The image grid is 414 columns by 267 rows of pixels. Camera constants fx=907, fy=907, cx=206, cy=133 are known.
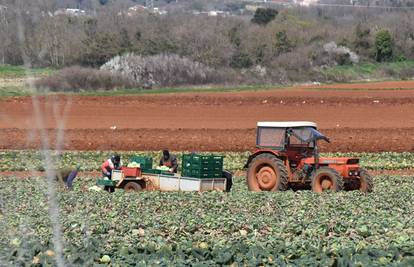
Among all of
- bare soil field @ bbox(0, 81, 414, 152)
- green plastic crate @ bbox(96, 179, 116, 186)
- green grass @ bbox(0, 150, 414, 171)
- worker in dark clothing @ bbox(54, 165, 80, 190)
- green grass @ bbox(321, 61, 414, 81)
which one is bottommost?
green grass @ bbox(321, 61, 414, 81)

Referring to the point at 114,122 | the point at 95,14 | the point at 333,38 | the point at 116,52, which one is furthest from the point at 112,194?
the point at 333,38

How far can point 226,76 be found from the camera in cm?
6369

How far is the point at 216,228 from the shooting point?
49.5ft

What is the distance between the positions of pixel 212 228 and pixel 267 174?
7005 millimetres

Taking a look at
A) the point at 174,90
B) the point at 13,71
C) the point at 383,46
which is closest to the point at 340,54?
the point at 383,46

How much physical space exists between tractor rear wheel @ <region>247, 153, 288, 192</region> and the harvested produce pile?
34.6 inches

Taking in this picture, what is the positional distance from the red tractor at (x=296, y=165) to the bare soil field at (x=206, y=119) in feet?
34.5

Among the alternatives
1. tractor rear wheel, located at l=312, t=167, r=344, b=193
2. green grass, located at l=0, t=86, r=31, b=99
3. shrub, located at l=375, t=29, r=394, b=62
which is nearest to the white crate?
tractor rear wheel, located at l=312, t=167, r=344, b=193

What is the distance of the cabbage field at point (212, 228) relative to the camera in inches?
480

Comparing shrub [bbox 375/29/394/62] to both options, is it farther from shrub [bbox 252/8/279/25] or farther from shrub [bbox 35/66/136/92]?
shrub [bbox 35/66/136/92]

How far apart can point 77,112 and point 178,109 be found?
5.17m

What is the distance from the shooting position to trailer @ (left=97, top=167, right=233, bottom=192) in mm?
21797

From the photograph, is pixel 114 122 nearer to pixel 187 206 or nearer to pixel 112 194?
pixel 112 194

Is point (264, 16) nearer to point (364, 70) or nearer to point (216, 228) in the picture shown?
point (364, 70)
